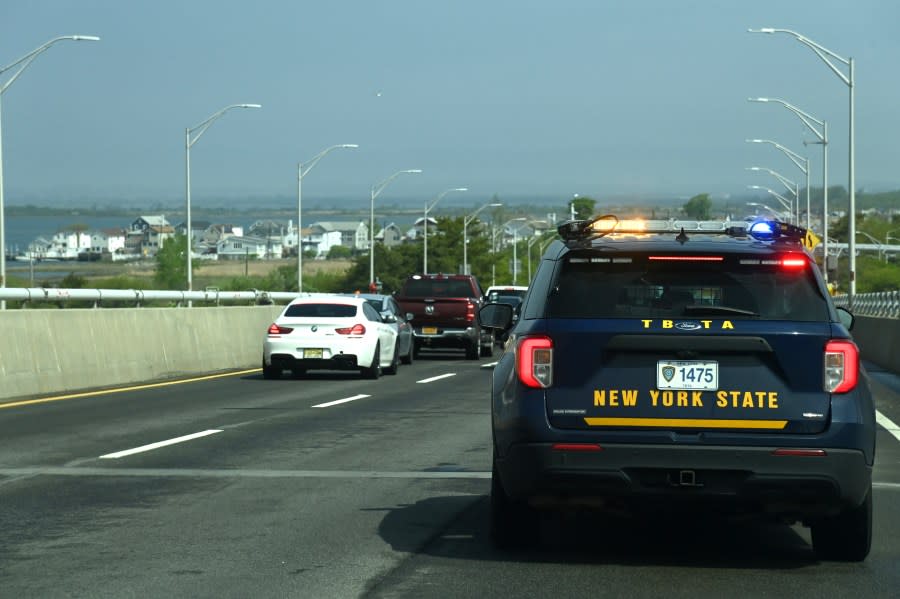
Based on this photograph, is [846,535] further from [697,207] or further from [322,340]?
[322,340]

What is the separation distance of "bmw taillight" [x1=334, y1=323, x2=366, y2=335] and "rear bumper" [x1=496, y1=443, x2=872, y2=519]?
1825 centimetres

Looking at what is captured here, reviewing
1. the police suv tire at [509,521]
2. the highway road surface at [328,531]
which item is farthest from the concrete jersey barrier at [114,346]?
the police suv tire at [509,521]

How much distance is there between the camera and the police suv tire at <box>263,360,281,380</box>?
26031 millimetres

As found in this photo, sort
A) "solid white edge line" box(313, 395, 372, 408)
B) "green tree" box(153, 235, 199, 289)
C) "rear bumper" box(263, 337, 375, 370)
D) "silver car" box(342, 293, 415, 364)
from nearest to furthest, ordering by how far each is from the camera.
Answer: "solid white edge line" box(313, 395, 372, 408) → "rear bumper" box(263, 337, 375, 370) → "silver car" box(342, 293, 415, 364) → "green tree" box(153, 235, 199, 289)

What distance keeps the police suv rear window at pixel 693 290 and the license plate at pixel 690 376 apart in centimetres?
25

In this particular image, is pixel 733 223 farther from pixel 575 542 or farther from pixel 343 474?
pixel 343 474

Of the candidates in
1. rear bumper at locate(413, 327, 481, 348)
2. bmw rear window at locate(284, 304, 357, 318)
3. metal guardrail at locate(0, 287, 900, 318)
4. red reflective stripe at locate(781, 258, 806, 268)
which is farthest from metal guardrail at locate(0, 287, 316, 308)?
red reflective stripe at locate(781, 258, 806, 268)

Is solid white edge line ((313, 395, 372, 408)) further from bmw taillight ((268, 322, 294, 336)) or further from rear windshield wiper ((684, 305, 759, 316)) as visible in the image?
rear windshield wiper ((684, 305, 759, 316))

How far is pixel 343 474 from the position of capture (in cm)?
1226

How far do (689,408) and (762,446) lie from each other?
0.39 meters

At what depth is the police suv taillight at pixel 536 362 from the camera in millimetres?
8039

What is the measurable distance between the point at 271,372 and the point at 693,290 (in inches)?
733

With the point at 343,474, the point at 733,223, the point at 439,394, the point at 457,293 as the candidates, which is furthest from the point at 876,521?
the point at 457,293

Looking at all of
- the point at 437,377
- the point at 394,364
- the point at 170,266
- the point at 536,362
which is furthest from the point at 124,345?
the point at 170,266
